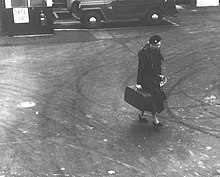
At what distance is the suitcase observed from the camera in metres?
8.24

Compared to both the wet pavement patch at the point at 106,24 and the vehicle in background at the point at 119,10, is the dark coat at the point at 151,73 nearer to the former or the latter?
the vehicle in background at the point at 119,10

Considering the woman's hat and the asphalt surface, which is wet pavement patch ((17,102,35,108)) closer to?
the asphalt surface

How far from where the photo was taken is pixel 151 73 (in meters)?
8.23

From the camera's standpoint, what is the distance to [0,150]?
761 cm

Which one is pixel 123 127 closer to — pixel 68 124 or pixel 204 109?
pixel 68 124

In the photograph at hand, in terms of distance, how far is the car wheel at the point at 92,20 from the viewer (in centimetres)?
1812

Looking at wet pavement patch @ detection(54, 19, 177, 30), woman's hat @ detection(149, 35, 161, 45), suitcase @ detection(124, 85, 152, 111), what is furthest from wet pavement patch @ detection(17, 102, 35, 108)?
wet pavement patch @ detection(54, 19, 177, 30)

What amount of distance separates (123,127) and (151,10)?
36.4 feet

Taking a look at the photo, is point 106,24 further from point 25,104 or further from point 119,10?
point 25,104

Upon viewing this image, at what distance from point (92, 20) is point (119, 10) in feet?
4.14

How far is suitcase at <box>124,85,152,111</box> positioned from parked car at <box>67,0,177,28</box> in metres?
9.95

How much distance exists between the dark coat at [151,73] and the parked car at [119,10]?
401 inches

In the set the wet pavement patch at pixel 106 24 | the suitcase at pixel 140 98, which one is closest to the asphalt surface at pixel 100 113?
the suitcase at pixel 140 98

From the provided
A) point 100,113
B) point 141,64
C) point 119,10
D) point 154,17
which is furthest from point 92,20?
point 141,64
